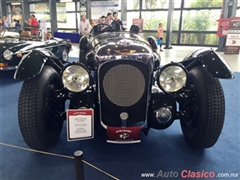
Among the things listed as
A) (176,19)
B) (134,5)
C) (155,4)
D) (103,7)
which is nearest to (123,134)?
(176,19)

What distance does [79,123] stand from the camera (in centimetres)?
187

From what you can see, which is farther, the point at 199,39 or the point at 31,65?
the point at 199,39

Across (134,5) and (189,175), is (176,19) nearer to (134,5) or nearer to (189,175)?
(134,5)

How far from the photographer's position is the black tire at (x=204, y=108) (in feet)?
6.95

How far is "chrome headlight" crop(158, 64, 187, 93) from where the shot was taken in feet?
6.81

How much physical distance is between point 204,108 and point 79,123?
1.23 m

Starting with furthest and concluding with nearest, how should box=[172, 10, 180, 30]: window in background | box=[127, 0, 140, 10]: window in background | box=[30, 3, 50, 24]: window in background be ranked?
box=[30, 3, 50, 24]: window in background, box=[127, 0, 140, 10]: window in background, box=[172, 10, 180, 30]: window in background

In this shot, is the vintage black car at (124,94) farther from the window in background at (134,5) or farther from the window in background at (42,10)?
the window in background at (42,10)

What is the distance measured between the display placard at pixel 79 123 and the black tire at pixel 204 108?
1110 mm

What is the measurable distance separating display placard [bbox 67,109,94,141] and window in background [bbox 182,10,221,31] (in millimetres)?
11672

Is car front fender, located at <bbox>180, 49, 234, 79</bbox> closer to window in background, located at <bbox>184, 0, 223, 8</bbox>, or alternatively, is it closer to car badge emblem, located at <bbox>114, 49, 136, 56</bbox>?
car badge emblem, located at <bbox>114, 49, 136, 56</bbox>

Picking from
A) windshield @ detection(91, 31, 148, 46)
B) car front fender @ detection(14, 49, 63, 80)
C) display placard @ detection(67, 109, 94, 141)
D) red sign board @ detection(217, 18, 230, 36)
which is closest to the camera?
display placard @ detection(67, 109, 94, 141)

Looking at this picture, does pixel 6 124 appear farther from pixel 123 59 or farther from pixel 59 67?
pixel 123 59

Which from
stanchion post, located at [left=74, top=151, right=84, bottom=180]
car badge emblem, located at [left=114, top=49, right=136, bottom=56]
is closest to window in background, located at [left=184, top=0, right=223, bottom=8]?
car badge emblem, located at [left=114, top=49, right=136, bottom=56]
